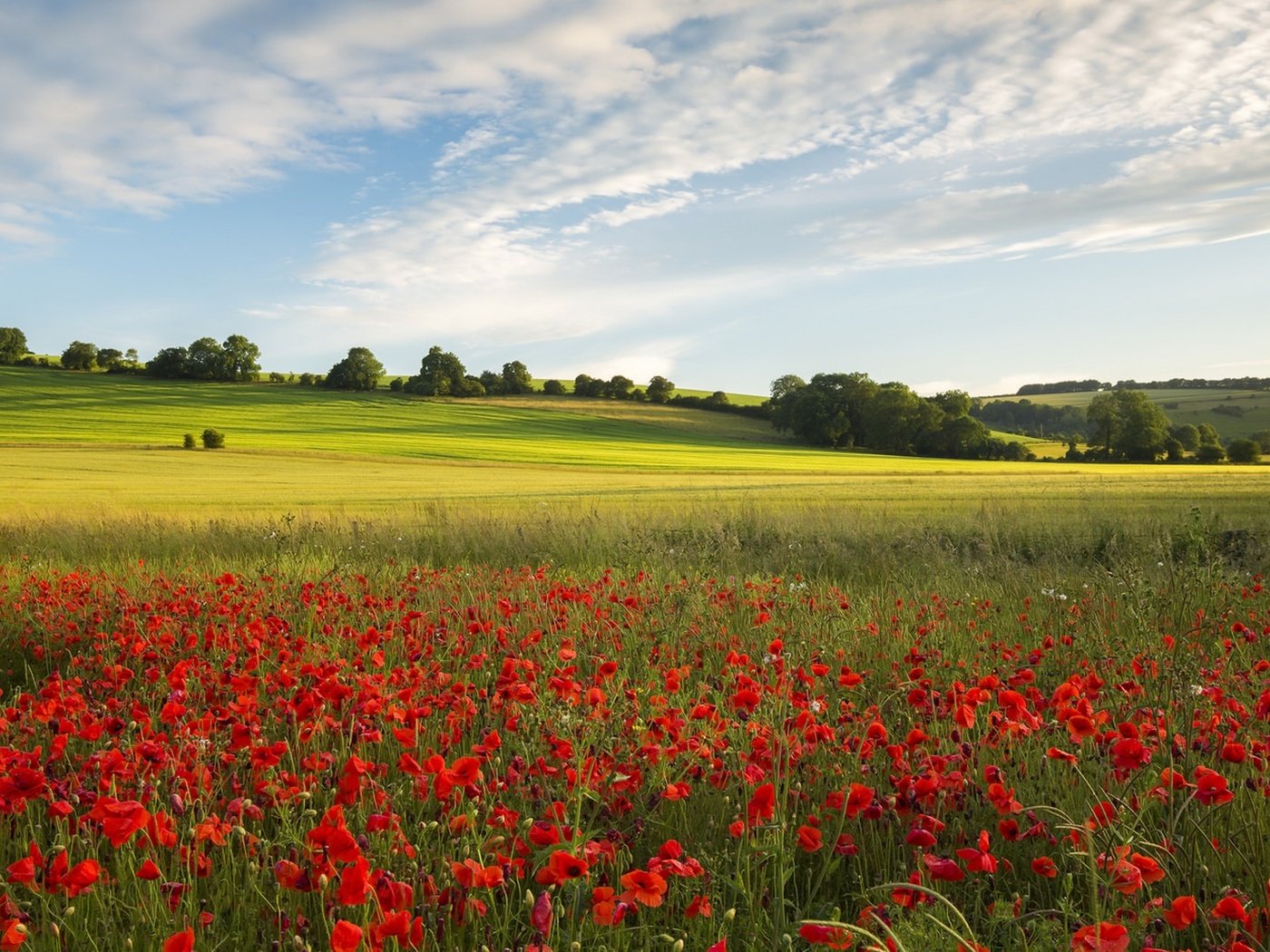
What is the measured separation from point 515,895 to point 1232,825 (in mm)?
2216

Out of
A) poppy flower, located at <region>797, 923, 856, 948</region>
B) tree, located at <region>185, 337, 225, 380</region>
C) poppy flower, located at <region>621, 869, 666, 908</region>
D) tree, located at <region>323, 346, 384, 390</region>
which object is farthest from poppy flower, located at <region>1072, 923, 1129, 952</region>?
tree, located at <region>185, 337, 225, 380</region>

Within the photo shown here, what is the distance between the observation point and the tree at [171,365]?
89.2 meters

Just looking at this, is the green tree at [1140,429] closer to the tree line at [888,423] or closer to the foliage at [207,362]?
the tree line at [888,423]

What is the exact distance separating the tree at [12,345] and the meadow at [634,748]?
97.0 m

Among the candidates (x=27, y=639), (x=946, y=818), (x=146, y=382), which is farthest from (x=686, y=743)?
(x=146, y=382)

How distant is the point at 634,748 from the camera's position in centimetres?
338

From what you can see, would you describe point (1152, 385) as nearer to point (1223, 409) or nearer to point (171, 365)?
point (1223, 409)

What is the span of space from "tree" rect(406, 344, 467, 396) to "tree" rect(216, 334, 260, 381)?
53.8ft

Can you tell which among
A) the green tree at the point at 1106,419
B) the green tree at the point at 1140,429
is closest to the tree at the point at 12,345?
the green tree at the point at 1106,419

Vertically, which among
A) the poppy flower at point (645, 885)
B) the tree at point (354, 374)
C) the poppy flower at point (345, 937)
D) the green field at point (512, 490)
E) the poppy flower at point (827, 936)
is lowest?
the green field at point (512, 490)

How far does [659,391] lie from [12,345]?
66.5 metres

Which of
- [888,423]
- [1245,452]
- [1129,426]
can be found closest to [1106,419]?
[1129,426]

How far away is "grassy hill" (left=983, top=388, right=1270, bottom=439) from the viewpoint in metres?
91.5

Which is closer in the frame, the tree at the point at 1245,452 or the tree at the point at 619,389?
the tree at the point at 1245,452
